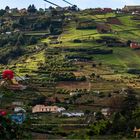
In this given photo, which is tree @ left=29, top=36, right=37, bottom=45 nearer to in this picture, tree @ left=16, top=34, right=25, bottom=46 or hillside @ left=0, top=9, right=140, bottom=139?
hillside @ left=0, top=9, right=140, bottom=139

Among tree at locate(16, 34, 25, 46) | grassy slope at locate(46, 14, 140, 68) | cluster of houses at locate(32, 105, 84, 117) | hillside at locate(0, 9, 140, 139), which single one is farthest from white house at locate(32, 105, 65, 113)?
tree at locate(16, 34, 25, 46)

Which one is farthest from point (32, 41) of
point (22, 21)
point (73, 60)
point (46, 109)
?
point (46, 109)

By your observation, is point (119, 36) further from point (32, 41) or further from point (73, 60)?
point (73, 60)

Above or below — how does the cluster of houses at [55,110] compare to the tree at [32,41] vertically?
below

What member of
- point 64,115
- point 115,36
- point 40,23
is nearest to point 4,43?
point 40,23

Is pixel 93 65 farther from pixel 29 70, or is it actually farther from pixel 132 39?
pixel 132 39

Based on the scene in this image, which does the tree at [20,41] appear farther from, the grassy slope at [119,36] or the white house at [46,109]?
the white house at [46,109]

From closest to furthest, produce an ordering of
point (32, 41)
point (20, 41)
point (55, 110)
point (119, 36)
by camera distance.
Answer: point (55, 110)
point (119, 36)
point (32, 41)
point (20, 41)

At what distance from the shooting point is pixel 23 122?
8.51 meters

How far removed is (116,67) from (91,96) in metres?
13.8

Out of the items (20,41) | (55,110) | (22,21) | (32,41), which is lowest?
(55,110)

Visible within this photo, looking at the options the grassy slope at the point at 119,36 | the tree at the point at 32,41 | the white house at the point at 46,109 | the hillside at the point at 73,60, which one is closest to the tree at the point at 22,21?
the hillside at the point at 73,60

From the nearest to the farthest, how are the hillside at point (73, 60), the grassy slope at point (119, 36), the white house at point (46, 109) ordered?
the white house at point (46, 109) < the hillside at point (73, 60) < the grassy slope at point (119, 36)

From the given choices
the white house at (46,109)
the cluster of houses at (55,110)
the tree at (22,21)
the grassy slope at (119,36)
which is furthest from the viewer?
the tree at (22,21)
